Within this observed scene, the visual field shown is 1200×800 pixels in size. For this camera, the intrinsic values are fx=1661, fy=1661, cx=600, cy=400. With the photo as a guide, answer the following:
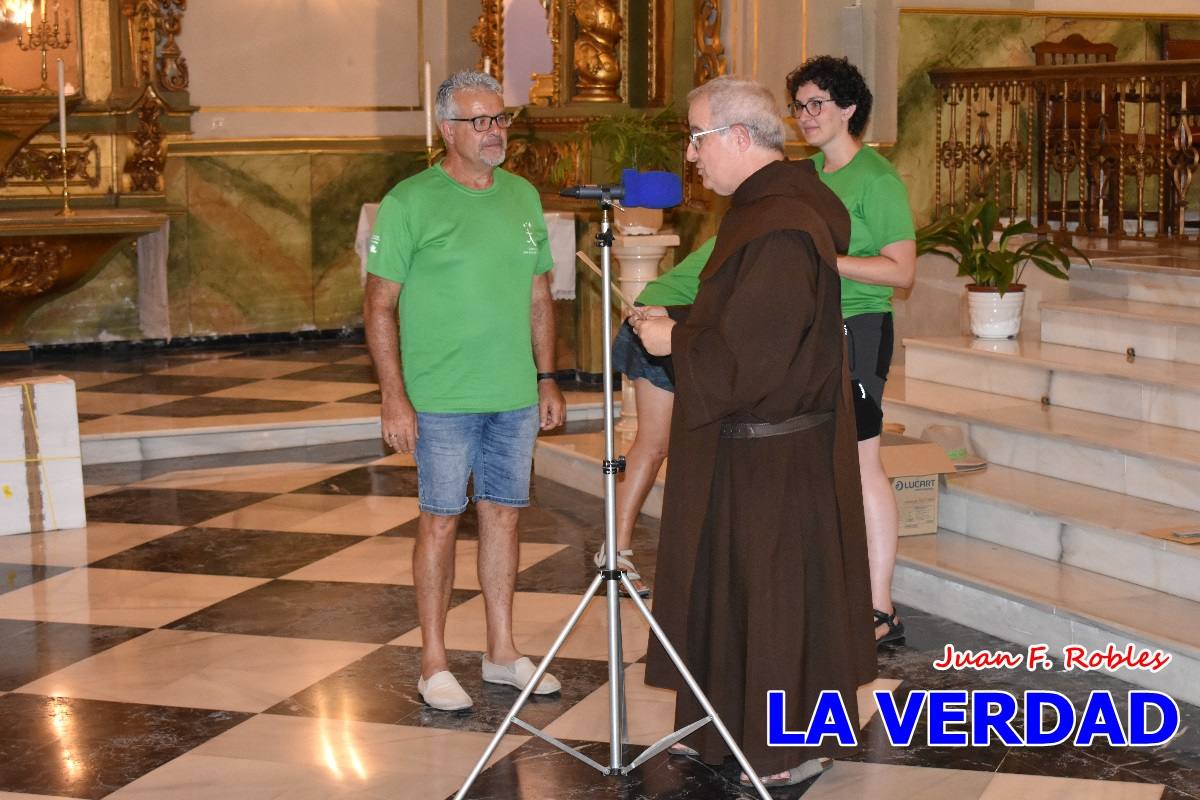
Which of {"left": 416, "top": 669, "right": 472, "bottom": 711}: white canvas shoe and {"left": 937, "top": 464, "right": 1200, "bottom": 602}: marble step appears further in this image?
{"left": 937, "top": 464, "right": 1200, "bottom": 602}: marble step

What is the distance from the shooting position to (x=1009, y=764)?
3.79m

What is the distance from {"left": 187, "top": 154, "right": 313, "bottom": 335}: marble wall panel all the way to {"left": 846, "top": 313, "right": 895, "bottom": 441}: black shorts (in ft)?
22.6

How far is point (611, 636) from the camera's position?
3.47 meters

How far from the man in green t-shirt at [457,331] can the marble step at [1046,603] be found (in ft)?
4.61

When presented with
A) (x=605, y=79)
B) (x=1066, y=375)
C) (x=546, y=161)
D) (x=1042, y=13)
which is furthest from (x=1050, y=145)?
(x=546, y=161)

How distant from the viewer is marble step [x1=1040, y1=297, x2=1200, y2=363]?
20.2ft

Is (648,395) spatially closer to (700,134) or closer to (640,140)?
(700,134)

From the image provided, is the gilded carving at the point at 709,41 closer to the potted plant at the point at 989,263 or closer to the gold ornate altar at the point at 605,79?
the gold ornate altar at the point at 605,79

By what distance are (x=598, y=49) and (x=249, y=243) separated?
2883 millimetres

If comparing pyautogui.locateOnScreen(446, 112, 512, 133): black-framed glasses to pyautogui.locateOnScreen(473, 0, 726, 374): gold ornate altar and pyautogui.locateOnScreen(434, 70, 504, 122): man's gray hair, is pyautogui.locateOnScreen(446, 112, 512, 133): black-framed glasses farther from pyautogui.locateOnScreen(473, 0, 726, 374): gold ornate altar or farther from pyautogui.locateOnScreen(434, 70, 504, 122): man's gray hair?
pyautogui.locateOnScreen(473, 0, 726, 374): gold ornate altar

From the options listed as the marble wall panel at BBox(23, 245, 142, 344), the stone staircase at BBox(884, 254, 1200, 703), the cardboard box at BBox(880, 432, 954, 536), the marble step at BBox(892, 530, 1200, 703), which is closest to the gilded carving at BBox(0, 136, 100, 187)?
the marble wall panel at BBox(23, 245, 142, 344)

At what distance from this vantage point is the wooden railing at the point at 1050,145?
7.77 metres

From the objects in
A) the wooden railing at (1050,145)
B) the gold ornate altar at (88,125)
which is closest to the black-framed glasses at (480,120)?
the wooden railing at (1050,145)

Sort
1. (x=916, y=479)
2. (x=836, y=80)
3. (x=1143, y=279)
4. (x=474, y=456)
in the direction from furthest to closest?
1. (x=1143, y=279)
2. (x=916, y=479)
3. (x=836, y=80)
4. (x=474, y=456)
